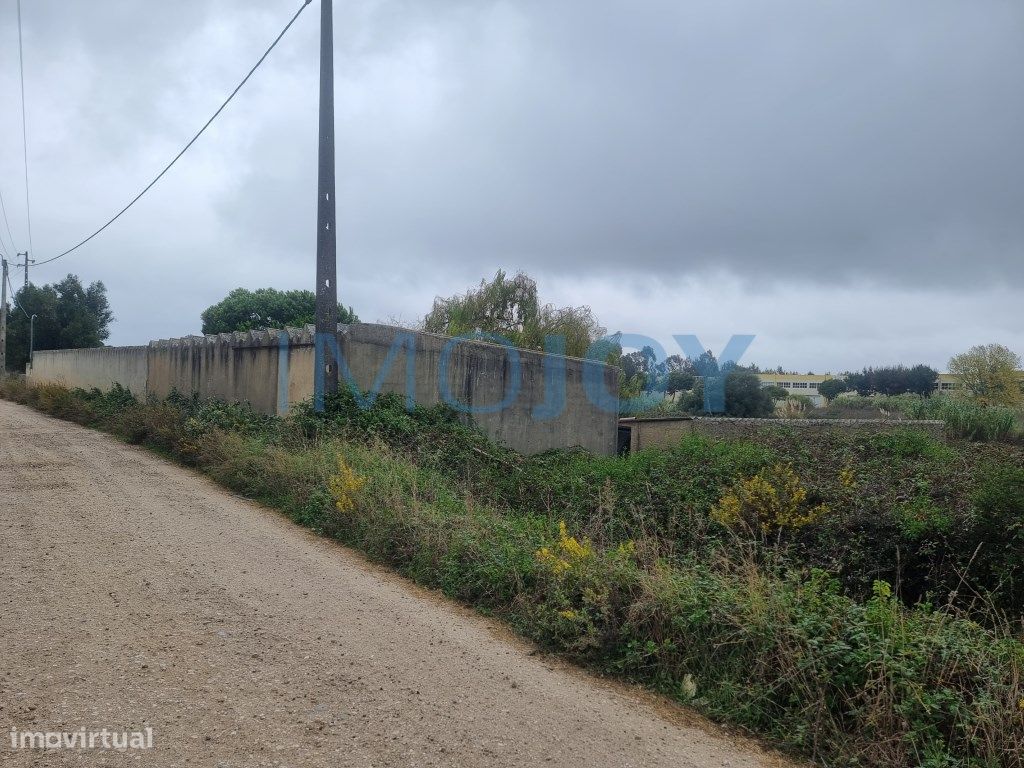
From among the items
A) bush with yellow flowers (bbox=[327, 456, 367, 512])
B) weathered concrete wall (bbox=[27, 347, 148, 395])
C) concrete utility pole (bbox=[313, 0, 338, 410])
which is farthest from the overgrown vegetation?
weathered concrete wall (bbox=[27, 347, 148, 395])

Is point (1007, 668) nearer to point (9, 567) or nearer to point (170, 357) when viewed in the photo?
point (9, 567)

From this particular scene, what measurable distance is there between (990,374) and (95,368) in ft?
136

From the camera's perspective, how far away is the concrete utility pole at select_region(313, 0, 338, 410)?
11297 millimetres

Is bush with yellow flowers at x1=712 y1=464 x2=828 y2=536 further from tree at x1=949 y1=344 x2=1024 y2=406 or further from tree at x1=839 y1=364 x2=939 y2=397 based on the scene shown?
tree at x1=839 y1=364 x2=939 y2=397

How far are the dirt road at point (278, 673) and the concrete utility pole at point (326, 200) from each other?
17.8 ft

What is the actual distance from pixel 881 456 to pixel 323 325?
9133 millimetres

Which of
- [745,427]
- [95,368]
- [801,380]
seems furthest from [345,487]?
[801,380]

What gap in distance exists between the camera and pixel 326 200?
11.4 metres

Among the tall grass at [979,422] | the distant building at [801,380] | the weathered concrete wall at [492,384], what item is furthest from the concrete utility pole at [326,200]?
the distant building at [801,380]

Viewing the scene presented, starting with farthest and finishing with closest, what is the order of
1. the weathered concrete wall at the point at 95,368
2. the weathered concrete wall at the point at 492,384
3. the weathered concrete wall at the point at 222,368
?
the weathered concrete wall at the point at 95,368
the weathered concrete wall at the point at 222,368
the weathered concrete wall at the point at 492,384

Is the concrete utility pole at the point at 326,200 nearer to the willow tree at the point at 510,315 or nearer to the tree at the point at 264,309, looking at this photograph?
the willow tree at the point at 510,315

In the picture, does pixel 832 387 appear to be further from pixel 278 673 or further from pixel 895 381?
pixel 278 673

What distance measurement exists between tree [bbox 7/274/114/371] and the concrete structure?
30.2m

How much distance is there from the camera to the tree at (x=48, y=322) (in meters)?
44.6
